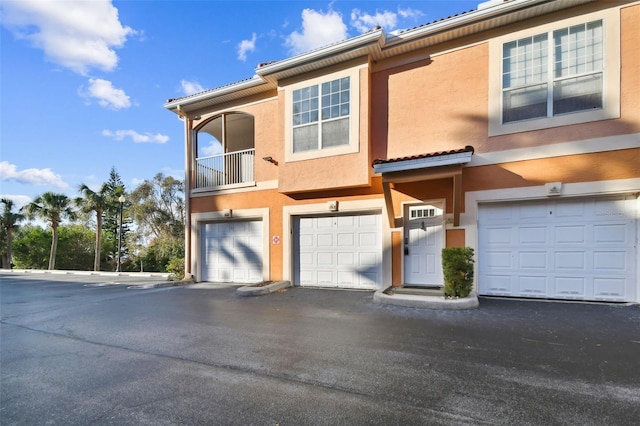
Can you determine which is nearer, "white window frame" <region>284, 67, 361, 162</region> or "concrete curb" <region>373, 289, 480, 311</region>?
"concrete curb" <region>373, 289, 480, 311</region>

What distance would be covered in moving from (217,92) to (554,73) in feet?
31.3

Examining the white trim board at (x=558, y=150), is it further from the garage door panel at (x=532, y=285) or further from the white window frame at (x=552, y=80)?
the garage door panel at (x=532, y=285)

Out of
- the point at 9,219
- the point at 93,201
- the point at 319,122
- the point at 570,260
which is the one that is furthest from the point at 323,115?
the point at 9,219

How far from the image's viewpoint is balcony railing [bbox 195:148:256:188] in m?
11.2

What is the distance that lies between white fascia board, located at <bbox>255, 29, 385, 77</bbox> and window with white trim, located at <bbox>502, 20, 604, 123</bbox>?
311cm

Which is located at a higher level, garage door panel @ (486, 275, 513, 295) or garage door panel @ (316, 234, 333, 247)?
garage door panel @ (316, 234, 333, 247)

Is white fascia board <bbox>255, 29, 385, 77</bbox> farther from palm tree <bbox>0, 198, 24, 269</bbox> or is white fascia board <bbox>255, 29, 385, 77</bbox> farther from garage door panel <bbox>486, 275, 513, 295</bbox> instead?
palm tree <bbox>0, 198, 24, 269</bbox>

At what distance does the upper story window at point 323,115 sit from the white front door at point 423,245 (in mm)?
2438

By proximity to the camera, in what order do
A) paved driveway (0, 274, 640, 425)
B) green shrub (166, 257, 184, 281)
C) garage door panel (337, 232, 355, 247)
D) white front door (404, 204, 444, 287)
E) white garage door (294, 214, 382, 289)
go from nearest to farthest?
paved driveway (0, 274, 640, 425) → white front door (404, 204, 444, 287) → white garage door (294, 214, 382, 289) → garage door panel (337, 232, 355, 247) → green shrub (166, 257, 184, 281)

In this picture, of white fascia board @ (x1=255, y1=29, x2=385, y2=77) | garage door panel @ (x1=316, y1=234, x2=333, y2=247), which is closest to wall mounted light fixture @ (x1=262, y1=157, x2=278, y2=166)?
white fascia board @ (x1=255, y1=29, x2=385, y2=77)

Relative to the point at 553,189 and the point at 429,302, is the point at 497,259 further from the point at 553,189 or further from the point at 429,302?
the point at 429,302

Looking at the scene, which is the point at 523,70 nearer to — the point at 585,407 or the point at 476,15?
the point at 476,15

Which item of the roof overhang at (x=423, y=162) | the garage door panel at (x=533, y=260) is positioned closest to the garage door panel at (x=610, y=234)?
the garage door panel at (x=533, y=260)

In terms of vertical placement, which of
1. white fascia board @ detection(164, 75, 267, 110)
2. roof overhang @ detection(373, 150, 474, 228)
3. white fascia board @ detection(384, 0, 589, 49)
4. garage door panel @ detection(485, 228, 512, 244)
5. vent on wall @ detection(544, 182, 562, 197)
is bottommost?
garage door panel @ detection(485, 228, 512, 244)
